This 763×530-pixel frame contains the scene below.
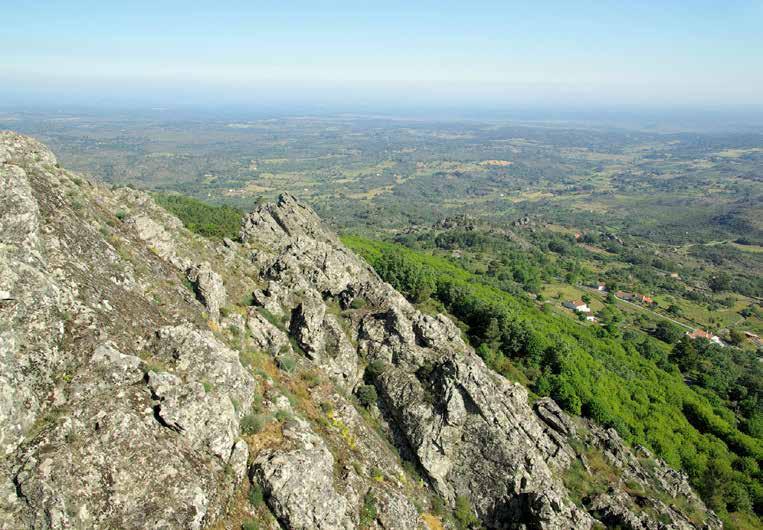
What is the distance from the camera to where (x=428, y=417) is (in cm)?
2844

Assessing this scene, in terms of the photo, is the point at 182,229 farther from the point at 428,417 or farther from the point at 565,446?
the point at 565,446

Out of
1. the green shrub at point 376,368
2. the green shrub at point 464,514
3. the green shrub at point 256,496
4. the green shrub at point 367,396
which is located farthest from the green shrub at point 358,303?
the green shrub at point 256,496

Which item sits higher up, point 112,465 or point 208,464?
point 112,465

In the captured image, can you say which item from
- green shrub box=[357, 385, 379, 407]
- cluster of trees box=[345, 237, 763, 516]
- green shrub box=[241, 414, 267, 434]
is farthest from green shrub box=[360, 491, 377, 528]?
cluster of trees box=[345, 237, 763, 516]

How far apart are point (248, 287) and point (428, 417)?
1774 cm

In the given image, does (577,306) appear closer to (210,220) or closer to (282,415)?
(210,220)

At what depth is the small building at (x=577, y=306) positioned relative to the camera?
101113 millimetres

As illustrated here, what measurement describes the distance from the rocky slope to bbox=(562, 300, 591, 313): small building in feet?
222

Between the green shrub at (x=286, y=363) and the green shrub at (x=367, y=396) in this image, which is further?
the green shrub at (x=367, y=396)

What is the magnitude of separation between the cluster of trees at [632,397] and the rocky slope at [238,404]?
6610mm

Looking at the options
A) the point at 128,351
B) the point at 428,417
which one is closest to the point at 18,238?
the point at 128,351

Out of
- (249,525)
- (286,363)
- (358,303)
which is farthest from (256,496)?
(358,303)

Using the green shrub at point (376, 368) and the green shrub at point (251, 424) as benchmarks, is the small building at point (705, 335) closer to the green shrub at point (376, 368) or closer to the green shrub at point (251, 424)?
the green shrub at point (376, 368)

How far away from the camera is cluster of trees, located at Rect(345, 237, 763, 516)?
1656 inches
